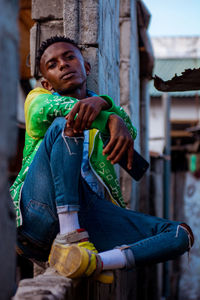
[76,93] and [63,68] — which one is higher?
[63,68]

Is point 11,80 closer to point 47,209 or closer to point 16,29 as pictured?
point 16,29

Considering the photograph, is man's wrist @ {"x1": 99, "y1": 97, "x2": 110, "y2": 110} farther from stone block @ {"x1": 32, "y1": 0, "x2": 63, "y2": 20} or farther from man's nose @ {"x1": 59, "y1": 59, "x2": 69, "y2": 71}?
stone block @ {"x1": 32, "y1": 0, "x2": 63, "y2": 20}

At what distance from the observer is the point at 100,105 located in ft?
6.15

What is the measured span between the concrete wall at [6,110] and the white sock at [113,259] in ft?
2.16

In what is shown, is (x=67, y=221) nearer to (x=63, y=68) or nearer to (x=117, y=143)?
(x=117, y=143)

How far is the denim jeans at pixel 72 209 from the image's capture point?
1.76 metres

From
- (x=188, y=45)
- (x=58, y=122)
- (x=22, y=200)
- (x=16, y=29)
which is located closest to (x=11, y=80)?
(x=16, y=29)

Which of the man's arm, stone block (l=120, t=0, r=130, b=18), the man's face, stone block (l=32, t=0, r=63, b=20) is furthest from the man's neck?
stone block (l=120, t=0, r=130, b=18)

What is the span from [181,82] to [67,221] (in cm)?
98

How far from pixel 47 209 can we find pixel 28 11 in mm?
3512

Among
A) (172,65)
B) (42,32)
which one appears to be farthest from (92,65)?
(172,65)

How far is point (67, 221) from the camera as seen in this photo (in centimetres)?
174

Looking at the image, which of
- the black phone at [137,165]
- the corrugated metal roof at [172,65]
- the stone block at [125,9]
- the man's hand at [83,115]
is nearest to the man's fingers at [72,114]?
the man's hand at [83,115]

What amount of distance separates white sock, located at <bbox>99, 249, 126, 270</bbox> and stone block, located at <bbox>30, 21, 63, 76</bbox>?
161cm
